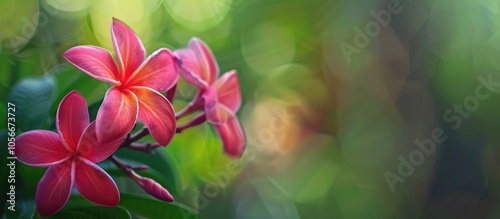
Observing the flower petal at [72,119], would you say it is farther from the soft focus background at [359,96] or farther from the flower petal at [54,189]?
the soft focus background at [359,96]

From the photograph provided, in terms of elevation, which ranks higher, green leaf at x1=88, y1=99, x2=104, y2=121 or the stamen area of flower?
green leaf at x1=88, y1=99, x2=104, y2=121

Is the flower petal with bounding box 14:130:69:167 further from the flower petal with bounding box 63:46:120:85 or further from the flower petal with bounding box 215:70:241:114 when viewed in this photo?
the flower petal with bounding box 215:70:241:114

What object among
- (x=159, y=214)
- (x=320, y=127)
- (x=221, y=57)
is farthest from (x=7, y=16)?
(x=320, y=127)

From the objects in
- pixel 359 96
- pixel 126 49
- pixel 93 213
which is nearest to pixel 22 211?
pixel 93 213


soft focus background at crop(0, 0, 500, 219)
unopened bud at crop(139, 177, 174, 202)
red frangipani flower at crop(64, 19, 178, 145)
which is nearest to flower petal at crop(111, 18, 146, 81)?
red frangipani flower at crop(64, 19, 178, 145)

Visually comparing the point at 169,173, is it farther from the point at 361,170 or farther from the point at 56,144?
the point at 361,170

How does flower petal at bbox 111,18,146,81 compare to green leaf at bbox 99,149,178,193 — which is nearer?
flower petal at bbox 111,18,146,81
